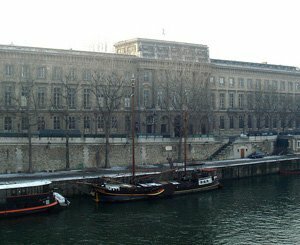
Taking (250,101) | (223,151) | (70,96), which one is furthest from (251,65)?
(70,96)

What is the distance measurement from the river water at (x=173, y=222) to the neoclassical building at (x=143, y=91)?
1802cm

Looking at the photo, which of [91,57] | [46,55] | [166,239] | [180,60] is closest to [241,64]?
[180,60]

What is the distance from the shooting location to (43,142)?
59.2 m

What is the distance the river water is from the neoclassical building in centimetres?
1802

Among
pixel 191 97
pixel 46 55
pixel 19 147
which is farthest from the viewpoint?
pixel 191 97

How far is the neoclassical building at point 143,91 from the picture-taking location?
70938mm

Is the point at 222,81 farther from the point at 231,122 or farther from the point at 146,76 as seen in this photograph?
the point at 146,76

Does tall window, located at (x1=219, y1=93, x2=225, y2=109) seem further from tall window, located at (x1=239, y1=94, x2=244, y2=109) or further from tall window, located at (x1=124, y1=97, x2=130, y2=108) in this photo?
tall window, located at (x1=124, y1=97, x2=130, y2=108)

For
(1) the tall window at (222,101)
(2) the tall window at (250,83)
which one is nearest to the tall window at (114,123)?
(1) the tall window at (222,101)

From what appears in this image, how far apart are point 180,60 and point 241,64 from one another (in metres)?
20.1

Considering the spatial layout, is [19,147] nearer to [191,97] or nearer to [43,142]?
[43,142]

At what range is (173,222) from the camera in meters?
40.9

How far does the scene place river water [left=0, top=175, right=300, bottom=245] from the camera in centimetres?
3619

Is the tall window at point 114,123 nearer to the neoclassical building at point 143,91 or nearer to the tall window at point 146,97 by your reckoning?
the neoclassical building at point 143,91
